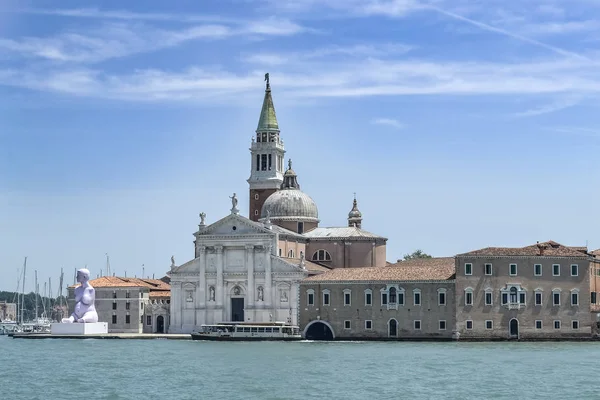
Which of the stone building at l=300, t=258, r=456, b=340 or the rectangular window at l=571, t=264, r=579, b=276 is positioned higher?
the rectangular window at l=571, t=264, r=579, b=276

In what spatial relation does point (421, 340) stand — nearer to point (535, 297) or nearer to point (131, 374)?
point (535, 297)

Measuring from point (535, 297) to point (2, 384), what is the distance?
31895 millimetres

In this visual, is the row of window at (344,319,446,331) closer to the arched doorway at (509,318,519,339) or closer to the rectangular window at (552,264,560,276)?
the arched doorway at (509,318,519,339)

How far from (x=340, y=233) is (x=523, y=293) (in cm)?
1740

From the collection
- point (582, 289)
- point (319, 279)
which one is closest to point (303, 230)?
point (319, 279)

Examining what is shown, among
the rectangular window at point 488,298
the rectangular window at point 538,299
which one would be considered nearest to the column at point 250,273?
the rectangular window at point 488,298

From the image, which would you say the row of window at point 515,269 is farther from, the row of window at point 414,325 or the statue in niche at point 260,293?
the statue in niche at point 260,293

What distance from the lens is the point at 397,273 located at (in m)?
71.1

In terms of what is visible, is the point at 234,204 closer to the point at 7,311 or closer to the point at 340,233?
the point at 340,233

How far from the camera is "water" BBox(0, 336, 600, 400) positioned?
135 ft

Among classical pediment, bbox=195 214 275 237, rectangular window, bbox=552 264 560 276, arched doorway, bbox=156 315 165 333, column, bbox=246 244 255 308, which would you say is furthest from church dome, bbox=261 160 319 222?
rectangular window, bbox=552 264 560 276

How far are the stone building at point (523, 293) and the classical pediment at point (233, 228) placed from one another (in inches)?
530

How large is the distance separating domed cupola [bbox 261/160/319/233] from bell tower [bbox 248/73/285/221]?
328cm

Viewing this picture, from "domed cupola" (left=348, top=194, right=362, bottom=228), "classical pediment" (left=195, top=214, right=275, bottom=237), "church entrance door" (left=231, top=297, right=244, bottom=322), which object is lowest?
"church entrance door" (left=231, top=297, right=244, bottom=322)
